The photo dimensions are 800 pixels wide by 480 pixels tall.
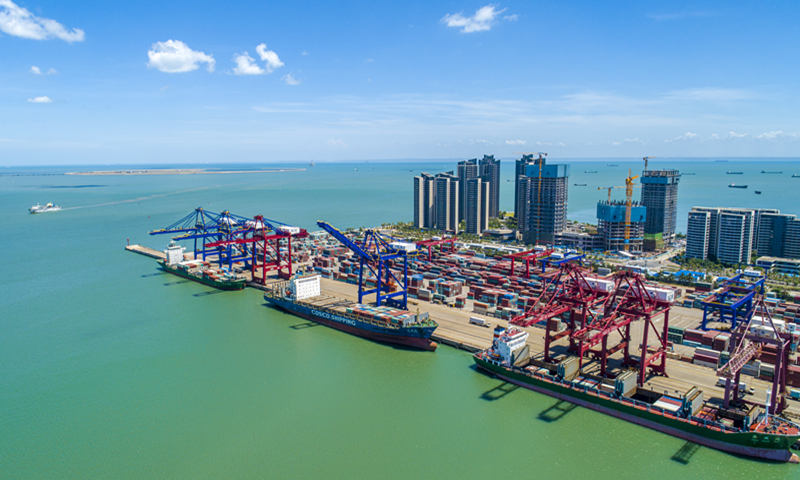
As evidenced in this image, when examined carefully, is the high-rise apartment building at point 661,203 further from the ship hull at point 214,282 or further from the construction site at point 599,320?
the ship hull at point 214,282

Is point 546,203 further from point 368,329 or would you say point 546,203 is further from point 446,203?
point 368,329

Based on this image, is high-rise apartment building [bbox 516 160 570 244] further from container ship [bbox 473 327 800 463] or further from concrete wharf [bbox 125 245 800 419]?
container ship [bbox 473 327 800 463]

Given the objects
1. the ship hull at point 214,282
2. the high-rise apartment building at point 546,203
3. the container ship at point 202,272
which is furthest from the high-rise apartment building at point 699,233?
the container ship at point 202,272

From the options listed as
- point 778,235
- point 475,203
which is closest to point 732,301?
point 778,235

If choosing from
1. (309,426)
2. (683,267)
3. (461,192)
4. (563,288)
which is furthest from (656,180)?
(309,426)

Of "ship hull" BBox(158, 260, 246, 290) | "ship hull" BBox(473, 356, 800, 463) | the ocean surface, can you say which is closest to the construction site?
"ship hull" BBox(473, 356, 800, 463)
